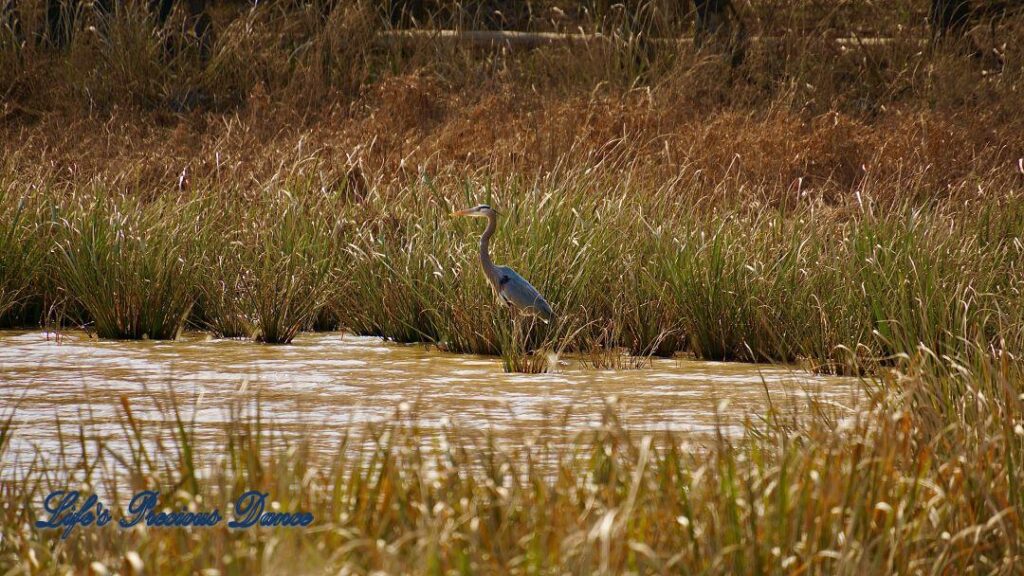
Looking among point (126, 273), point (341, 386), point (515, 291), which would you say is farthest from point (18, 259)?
point (515, 291)

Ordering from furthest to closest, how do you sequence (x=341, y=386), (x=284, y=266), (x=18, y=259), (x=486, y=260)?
(x=18, y=259) → (x=284, y=266) → (x=486, y=260) → (x=341, y=386)

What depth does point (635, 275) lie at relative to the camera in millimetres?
7148

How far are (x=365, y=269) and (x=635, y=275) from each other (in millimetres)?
1436

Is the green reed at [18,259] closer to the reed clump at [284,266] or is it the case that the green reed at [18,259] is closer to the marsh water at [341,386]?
the marsh water at [341,386]

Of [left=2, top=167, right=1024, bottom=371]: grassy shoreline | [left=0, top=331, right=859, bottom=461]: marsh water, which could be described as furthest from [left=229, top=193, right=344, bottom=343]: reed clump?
[left=0, top=331, right=859, bottom=461]: marsh water

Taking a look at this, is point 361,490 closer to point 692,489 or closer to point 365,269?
point 692,489

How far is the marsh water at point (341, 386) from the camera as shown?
5078 millimetres

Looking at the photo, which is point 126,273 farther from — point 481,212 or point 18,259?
point 481,212

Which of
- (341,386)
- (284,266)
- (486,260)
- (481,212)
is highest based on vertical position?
(481,212)

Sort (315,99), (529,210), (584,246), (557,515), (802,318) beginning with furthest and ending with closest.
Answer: (315,99), (529,210), (584,246), (802,318), (557,515)

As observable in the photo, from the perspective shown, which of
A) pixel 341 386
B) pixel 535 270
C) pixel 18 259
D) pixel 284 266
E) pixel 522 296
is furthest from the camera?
pixel 18 259

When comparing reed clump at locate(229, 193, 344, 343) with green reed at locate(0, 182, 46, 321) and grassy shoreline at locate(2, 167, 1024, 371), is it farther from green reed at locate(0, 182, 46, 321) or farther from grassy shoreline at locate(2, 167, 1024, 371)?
green reed at locate(0, 182, 46, 321)

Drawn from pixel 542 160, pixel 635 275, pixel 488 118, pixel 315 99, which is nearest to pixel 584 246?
pixel 635 275

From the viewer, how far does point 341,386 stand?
19.3 feet
